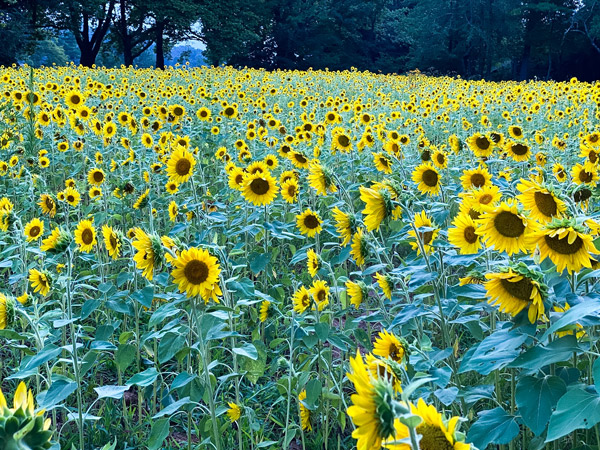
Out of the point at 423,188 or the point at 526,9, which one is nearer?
the point at 423,188

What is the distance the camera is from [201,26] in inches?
1216

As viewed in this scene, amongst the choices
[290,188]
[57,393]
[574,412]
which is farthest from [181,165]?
[574,412]

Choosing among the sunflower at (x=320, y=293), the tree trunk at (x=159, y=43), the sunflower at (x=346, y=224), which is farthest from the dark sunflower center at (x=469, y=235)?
the tree trunk at (x=159, y=43)

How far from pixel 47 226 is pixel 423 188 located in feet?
9.26

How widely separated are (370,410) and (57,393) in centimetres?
122

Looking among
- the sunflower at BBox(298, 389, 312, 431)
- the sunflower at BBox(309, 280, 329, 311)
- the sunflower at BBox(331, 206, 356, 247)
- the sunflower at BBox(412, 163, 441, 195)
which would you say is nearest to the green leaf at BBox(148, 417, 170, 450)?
the sunflower at BBox(298, 389, 312, 431)

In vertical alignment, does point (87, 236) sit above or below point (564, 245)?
below

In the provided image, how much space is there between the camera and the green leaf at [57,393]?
5.26 ft

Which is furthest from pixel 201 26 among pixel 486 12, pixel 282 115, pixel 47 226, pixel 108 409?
pixel 108 409

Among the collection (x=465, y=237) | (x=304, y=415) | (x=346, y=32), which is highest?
(x=346, y=32)

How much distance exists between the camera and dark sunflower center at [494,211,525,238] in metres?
1.53

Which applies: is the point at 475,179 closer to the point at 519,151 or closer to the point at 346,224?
the point at 346,224

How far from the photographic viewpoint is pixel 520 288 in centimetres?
132

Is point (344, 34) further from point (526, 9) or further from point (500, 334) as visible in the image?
point (500, 334)
